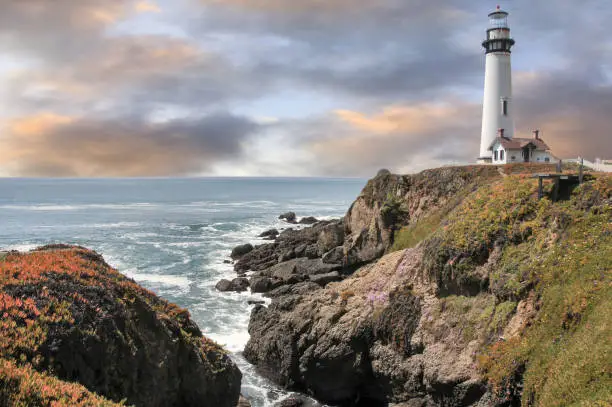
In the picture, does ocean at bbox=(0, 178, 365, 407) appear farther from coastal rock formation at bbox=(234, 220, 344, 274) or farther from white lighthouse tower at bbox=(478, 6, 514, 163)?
white lighthouse tower at bbox=(478, 6, 514, 163)

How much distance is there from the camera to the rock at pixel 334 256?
151ft

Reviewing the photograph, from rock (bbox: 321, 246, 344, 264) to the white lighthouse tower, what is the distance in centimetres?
1815

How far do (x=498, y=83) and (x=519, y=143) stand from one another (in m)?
7.19

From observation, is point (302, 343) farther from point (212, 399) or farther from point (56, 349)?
point (56, 349)

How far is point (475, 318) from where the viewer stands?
920 inches

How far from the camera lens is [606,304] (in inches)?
696

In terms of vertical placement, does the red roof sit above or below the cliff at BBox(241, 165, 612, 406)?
above

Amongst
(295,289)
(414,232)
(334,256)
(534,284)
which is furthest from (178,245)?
(534,284)

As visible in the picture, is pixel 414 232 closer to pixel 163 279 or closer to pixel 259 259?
pixel 259 259

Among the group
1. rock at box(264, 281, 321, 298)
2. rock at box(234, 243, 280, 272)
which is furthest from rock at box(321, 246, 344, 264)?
rock at box(234, 243, 280, 272)

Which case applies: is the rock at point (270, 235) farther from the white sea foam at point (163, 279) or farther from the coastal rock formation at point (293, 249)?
the white sea foam at point (163, 279)

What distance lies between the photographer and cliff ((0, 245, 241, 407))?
11.0m

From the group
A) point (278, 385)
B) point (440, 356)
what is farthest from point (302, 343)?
point (440, 356)

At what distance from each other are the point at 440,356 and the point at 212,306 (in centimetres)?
2324
